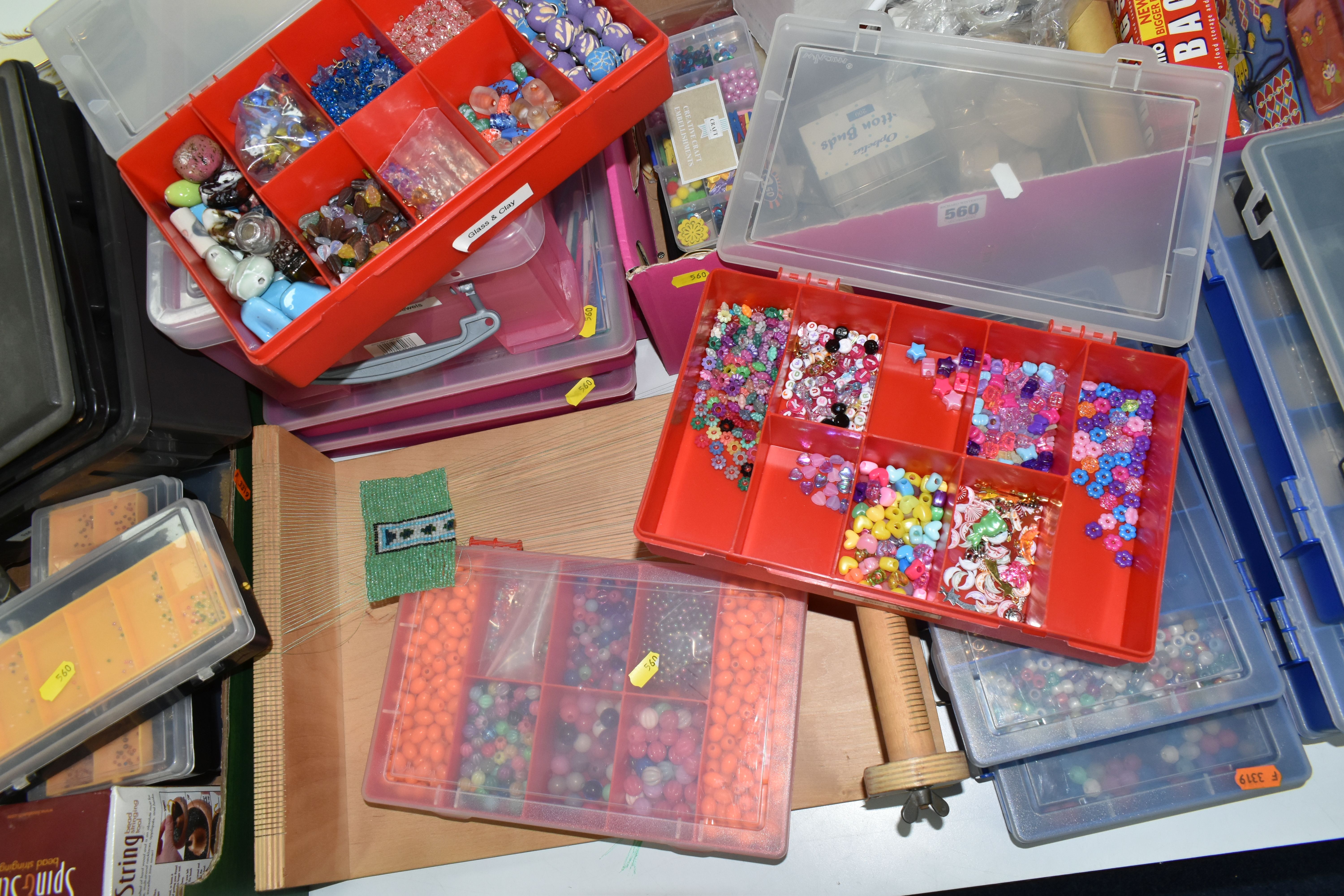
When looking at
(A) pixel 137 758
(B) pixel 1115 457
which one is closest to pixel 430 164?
(A) pixel 137 758

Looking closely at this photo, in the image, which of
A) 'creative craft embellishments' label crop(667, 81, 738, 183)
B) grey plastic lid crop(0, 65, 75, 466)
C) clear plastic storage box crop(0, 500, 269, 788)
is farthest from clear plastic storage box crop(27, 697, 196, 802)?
'creative craft embellishments' label crop(667, 81, 738, 183)

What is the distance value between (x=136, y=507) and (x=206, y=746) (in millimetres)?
391

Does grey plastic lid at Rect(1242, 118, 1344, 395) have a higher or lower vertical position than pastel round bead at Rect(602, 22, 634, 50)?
lower

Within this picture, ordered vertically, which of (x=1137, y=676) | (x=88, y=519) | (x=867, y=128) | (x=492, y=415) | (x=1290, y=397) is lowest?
(x=1137, y=676)

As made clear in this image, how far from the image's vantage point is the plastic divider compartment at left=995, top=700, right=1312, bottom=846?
1.08 meters

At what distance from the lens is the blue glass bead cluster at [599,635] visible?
1.23m

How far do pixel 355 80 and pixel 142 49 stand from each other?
286mm

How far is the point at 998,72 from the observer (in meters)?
1.20

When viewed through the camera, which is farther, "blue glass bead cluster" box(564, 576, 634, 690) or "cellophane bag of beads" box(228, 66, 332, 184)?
"blue glass bead cluster" box(564, 576, 634, 690)

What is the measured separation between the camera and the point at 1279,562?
1077mm

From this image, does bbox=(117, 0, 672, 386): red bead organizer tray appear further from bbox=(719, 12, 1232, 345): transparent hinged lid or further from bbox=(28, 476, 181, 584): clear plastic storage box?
bbox=(28, 476, 181, 584): clear plastic storage box

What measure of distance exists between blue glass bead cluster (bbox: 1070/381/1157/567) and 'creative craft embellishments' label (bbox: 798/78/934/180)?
50 centimetres

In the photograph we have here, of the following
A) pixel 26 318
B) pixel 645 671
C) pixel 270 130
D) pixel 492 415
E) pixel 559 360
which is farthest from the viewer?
pixel 492 415

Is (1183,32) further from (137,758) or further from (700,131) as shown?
(137,758)
